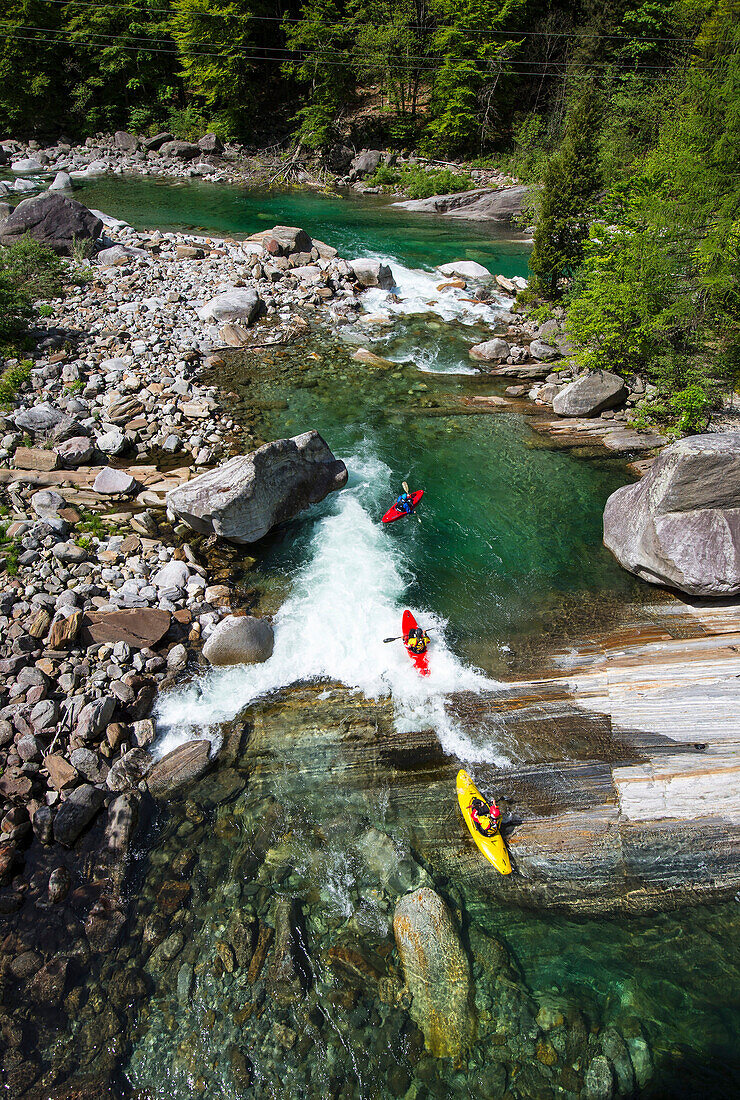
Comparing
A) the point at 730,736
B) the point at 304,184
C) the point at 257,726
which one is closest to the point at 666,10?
the point at 304,184

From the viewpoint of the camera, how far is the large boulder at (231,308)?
20.1 m

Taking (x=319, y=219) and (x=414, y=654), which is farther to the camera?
(x=319, y=219)

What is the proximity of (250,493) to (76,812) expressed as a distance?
654 centimetres

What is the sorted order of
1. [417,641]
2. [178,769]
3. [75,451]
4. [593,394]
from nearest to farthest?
[178,769]
[417,641]
[75,451]
[593,394]

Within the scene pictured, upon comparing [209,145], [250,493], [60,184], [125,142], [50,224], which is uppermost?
[125,142]

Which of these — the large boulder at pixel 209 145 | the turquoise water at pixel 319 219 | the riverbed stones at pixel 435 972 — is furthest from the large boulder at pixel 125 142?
the riverbed stones at pixel 435 972

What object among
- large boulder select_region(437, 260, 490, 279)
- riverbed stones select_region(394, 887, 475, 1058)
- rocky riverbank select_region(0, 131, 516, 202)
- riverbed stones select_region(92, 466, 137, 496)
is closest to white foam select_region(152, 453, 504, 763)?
riverbed stones select_region(394, 887, 475, 1058)

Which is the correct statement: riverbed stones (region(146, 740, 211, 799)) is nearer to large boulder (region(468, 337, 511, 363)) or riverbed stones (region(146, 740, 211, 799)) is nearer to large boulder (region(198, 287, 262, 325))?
large boulder (region(198, 287, 262, 325))

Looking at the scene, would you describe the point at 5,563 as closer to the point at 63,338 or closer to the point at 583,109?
the point at 63,338

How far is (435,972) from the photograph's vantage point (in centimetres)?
659

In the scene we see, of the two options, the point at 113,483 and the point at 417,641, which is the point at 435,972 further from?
the point at 113,483

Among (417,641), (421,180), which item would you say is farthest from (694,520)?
(421,180)

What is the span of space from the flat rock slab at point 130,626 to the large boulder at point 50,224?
18581 mm

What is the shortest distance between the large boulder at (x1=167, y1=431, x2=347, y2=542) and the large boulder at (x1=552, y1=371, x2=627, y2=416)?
917 centimetres
